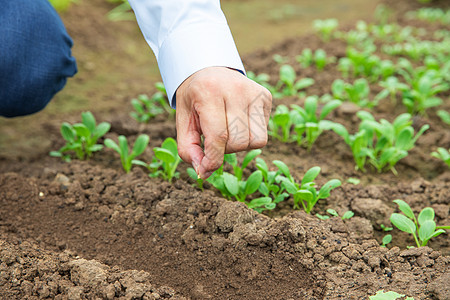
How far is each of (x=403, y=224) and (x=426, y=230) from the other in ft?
0.28

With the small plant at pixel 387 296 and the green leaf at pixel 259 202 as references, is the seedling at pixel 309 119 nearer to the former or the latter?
the green leaf at pixel 259 202

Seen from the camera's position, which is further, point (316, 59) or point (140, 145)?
point (316, 59)

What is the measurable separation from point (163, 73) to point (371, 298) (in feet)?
3.46

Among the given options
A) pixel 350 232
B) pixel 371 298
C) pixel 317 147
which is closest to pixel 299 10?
pixel 317 147

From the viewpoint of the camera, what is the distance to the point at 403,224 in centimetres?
177

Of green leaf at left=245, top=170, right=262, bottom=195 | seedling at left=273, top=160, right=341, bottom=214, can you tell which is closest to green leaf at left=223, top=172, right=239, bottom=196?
green leaf at left=245, top=170, right=262, bottom=195

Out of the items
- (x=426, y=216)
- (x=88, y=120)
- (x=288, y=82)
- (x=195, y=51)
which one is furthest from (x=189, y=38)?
(x=288, y=82)

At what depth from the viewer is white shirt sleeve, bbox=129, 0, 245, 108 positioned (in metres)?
1.47

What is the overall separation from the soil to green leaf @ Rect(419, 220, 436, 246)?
88 mm

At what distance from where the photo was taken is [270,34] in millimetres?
4957

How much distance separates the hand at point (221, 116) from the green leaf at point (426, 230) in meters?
0.84

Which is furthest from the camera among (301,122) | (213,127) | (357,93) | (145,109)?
(145,109)

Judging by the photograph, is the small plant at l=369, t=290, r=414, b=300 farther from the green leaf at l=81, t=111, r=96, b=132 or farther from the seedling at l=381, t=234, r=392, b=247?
the green leaf at l=81, t=111, r=96, b=132

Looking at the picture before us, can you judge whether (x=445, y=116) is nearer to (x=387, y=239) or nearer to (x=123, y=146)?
(x=387, y=239)
